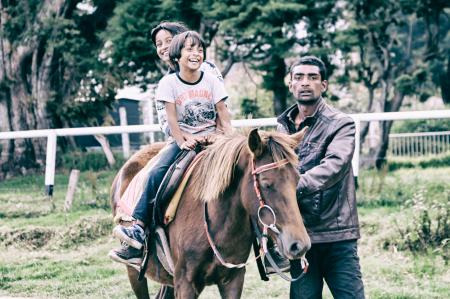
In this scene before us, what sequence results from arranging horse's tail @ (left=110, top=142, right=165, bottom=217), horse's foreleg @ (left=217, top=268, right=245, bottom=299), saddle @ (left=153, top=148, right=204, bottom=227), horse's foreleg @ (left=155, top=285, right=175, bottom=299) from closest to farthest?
1. horse's foreleg @ (left=217, top=268, right=245, bottom=299)
2. saddle @ (left=153, top=148, right=204, bottom=227)
3. horse's foreleg @ (left=155, top=285, right=175, bottom=299)
4. horse's tail @ (left=110, top=142, right=165, bottom=217)

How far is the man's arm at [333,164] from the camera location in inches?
154

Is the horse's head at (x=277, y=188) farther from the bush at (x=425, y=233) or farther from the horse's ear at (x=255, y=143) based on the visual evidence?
the bush at (x=425, y=233)

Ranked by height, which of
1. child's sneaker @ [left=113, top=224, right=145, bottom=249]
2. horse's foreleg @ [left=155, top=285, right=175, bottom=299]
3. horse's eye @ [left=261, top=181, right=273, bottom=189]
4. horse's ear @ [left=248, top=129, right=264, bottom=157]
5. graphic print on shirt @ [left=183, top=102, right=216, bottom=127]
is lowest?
horse's foreleg @ [left=155, top=285, right=175, bottom=299]

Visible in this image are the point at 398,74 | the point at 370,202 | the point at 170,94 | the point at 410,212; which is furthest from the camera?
the point at 398,74

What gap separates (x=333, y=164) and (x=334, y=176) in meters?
0.07

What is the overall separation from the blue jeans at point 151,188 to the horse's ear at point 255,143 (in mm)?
1052

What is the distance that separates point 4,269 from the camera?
898cm

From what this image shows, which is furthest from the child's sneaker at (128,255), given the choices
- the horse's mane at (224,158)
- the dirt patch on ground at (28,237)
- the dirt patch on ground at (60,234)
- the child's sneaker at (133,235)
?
the dirt patch on ground at (28,237)

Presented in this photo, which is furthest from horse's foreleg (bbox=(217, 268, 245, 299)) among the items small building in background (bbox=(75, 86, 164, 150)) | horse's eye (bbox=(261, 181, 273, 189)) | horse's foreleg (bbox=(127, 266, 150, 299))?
small building in background (bbox=(75, 86, 164, 150))

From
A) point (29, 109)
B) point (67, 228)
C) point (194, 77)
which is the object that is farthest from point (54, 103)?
point (194, 77)

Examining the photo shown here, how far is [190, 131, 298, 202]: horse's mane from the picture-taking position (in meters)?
3.91

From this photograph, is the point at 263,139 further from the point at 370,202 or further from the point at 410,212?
the point at 370,202

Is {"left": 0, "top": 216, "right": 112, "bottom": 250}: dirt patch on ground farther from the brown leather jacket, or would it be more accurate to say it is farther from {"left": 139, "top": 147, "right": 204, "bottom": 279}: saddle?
the brown leather jacket

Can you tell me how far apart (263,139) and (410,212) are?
5.34 meters
